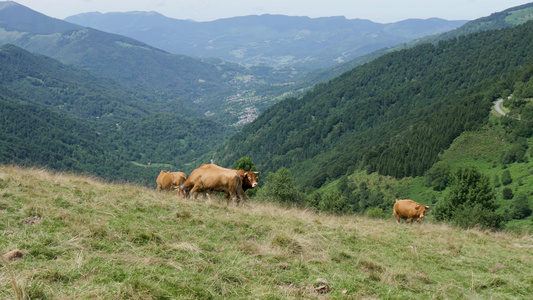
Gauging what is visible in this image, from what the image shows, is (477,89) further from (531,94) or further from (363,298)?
(363,298)

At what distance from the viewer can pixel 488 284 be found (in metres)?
9.53

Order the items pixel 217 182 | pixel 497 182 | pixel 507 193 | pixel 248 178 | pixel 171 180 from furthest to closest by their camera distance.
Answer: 1. pixel 497 182
2. pixel 507 193
3. pixel 171 180
4. pixel 248 178
5. pixel 217 182

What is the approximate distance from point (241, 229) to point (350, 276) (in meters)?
4.50

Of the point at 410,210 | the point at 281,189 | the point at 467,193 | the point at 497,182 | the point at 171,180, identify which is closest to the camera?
the point at 171,180

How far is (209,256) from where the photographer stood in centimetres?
941

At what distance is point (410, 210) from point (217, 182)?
54.7 ft

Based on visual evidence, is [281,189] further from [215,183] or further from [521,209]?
[521,209]

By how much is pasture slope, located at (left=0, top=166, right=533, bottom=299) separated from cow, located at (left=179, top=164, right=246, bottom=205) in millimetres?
2712

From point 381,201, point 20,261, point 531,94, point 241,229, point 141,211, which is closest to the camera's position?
point 20,261

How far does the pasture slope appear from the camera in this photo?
292 inches

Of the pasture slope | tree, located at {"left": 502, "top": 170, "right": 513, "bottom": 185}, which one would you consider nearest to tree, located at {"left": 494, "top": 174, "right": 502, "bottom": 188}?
tree, located at {"left": 502, "top": 170, "right": 513, "bottom": 185}

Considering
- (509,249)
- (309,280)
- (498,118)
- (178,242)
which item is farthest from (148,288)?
(498,118)

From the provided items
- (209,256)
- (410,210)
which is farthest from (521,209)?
(209,256)

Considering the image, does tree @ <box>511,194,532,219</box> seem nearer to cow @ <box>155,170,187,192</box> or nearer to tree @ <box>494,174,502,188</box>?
tree @ <box>494,174,502,188</box>
